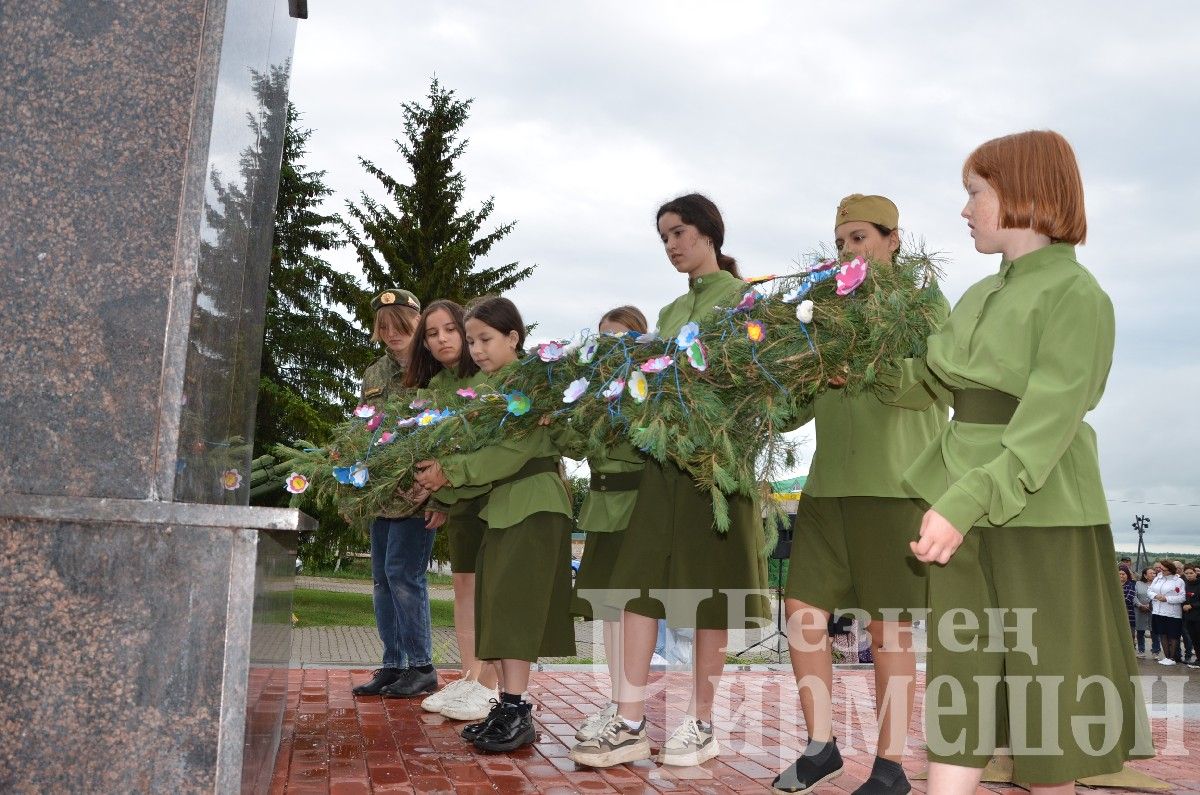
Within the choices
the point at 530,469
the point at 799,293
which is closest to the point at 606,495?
the point at 530,469

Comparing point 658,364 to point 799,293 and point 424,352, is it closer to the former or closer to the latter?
point 799,293

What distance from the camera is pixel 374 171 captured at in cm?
2823

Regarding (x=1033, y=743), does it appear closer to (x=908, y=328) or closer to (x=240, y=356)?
(x=908, y=328)

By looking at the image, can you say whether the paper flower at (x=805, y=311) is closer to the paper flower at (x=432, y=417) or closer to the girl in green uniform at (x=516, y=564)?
the girl in green uniform at (x=516, y=564)

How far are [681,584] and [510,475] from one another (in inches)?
35.2

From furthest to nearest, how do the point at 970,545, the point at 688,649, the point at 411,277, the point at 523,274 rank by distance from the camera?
the point at 523,274, the point at 411,277, the point at 688,649, the point at 970,545

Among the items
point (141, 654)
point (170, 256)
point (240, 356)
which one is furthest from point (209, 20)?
point (141, 654)

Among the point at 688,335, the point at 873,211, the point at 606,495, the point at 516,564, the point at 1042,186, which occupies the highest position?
the point at 873,211

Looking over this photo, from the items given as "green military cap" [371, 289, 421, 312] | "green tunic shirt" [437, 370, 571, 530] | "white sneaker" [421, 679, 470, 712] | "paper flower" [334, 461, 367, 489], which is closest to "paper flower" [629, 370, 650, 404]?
"green tunic shirt" [437, 370, 571, 530]

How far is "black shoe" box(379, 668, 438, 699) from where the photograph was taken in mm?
6023

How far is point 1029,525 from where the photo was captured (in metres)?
2.60

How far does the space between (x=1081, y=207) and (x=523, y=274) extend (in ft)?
83.9

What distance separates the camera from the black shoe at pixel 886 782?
3682 mm

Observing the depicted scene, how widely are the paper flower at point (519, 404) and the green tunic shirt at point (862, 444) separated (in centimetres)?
118
